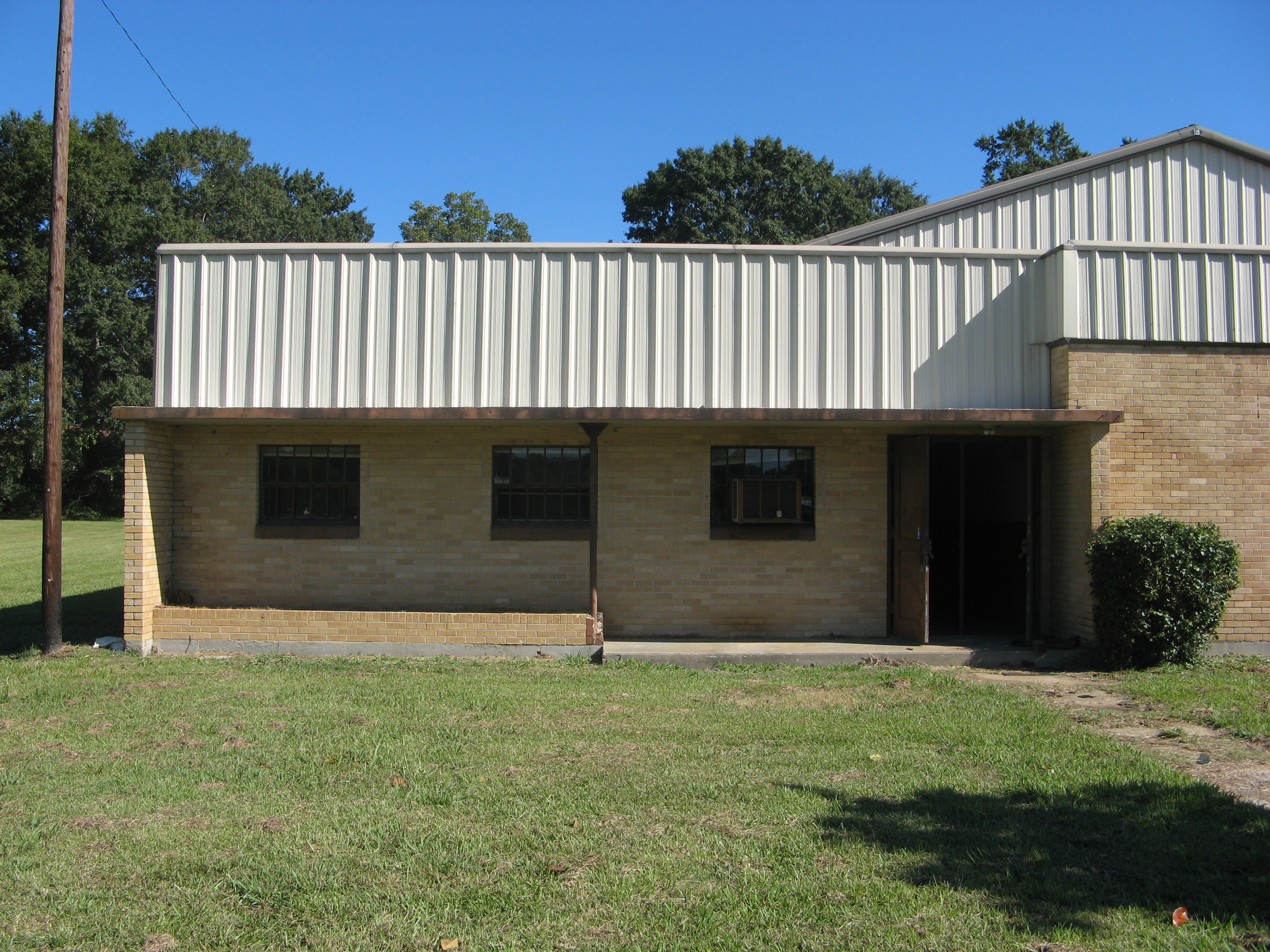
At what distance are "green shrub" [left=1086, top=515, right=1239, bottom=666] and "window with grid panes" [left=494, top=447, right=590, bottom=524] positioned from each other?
5.96 meters

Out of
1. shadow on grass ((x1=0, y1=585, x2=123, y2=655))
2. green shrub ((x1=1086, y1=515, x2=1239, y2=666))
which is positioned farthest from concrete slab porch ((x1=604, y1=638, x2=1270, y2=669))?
shadow on grass ((x1=0, y1=585, x2=123, y2=655))

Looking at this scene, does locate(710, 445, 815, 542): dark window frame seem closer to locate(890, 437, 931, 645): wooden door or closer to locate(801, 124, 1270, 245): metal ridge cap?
locate(890, 437, 931, 645): wooden door

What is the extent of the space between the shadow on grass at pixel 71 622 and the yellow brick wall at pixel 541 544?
5.74ft

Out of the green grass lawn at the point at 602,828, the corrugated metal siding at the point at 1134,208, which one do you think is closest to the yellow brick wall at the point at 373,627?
the green grass lawn at the point at 602,828

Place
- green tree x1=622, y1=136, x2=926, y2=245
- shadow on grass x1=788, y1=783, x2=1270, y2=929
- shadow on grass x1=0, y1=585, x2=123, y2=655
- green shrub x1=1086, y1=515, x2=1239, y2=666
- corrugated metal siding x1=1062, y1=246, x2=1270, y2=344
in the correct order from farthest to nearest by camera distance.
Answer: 1. green tree x1=622, y1=136, x2=926, y2=245
2. shadow on grass x1=0, y1=585, x2=123, y2=655
3. corrugated metal siding x1=1062, y1=246, x2=1270, y2=344
4. green shrub x1=1086, y1=515, x2=1239, y2=666
5. shadow on grass x1=788, y1=783, x2=1270, y2=929

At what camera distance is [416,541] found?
1136cm

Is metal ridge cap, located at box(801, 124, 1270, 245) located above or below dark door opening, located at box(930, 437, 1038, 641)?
above

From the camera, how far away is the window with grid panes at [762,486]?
11.3 m

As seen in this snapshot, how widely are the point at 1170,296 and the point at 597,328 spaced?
6.64 metres

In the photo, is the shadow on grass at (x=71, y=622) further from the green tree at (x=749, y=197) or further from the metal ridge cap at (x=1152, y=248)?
the green tree at (x=749, y=197)

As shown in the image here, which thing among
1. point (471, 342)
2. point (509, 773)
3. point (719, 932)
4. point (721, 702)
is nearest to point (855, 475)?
point (721, 702)

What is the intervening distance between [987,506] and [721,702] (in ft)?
26.1

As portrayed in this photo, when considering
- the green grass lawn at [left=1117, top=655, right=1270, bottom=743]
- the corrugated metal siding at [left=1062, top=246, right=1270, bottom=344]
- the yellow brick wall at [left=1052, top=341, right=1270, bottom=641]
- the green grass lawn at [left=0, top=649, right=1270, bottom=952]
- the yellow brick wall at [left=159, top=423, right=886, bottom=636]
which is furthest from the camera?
the yellow brick wall at [left=159, top=423, right=886, bottom=636]

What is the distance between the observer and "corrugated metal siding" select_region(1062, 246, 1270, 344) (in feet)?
34.4
